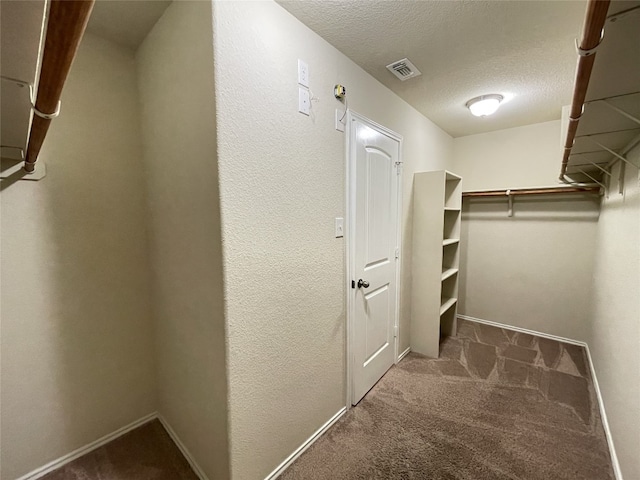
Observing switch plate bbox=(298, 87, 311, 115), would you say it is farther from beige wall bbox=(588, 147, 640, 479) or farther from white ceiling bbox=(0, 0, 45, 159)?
beige wall bbox=(588, 147, 640, 479)

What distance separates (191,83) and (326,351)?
5.28 feet

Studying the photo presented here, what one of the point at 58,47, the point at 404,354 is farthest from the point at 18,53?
the point at 404,354

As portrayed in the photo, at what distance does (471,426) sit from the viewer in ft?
5.68

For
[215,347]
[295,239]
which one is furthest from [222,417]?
[295,239]

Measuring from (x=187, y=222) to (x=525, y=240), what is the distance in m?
3.54

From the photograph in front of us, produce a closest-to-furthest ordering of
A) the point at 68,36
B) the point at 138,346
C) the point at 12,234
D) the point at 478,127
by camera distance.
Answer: the point at 68,36, the point at 12,234, the point at 138,346, the point at 478,127

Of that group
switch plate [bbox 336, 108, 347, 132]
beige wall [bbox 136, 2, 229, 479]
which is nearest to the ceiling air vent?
switch plate [bbox 336, 108, 347, 132]

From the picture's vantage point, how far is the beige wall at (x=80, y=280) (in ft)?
4.48

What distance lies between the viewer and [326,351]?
1.65m

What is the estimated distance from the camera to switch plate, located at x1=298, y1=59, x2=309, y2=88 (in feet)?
4.57

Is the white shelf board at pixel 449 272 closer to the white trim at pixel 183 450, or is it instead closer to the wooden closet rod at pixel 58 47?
the white trim at pixel 183 450

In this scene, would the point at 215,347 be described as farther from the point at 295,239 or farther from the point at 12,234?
the point at 12,234

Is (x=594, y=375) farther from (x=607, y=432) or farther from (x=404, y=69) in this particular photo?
(x=404, y=69)

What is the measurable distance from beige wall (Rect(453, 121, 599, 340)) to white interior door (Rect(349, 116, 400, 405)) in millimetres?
1686
